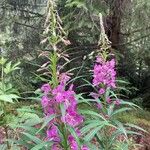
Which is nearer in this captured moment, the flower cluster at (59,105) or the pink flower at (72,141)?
the flower cluster at (59,105)

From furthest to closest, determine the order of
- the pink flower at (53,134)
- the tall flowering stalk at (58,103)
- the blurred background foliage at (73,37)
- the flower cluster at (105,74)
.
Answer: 1. the blurred background foliage at (73,37)
2. the flower cluster at (105,74)
3. the pink flower at (53,134)
4. the tall flowering stalk at (58,103)

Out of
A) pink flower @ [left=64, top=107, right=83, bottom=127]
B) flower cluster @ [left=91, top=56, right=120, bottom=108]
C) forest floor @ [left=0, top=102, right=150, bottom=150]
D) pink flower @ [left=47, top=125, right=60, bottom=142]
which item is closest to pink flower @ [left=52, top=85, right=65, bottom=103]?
pink flower @ [left=64, top=107, right=83, bottom=127]

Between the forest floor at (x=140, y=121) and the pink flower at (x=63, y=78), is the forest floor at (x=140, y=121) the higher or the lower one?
the lower one

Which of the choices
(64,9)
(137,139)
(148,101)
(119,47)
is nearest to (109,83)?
(137,139)

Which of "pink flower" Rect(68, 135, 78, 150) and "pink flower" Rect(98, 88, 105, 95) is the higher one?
"pink flower" Rect(98, 88, 105, 95)

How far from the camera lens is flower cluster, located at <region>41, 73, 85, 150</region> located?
2.82 metres

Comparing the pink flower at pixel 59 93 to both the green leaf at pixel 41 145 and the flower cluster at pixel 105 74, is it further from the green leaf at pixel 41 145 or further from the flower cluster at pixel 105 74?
the flower cluster at pixel 105 74

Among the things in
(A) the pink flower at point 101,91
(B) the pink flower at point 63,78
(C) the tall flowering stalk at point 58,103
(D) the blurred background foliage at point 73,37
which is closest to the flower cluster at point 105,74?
(A) the pink flower at point 101,91

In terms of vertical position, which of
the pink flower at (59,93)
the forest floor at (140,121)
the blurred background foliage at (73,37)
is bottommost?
the forest floor at (140,121)

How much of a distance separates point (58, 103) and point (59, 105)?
14 millimetres

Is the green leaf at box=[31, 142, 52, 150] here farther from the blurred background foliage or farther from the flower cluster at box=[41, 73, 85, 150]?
the blurred background foliage


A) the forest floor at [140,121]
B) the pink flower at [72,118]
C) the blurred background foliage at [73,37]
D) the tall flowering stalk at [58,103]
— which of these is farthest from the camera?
the blurred background foliage at [73,37]

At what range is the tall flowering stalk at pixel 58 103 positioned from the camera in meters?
2.75

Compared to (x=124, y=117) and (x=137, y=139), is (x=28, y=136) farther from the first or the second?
(x=124, y=117)
